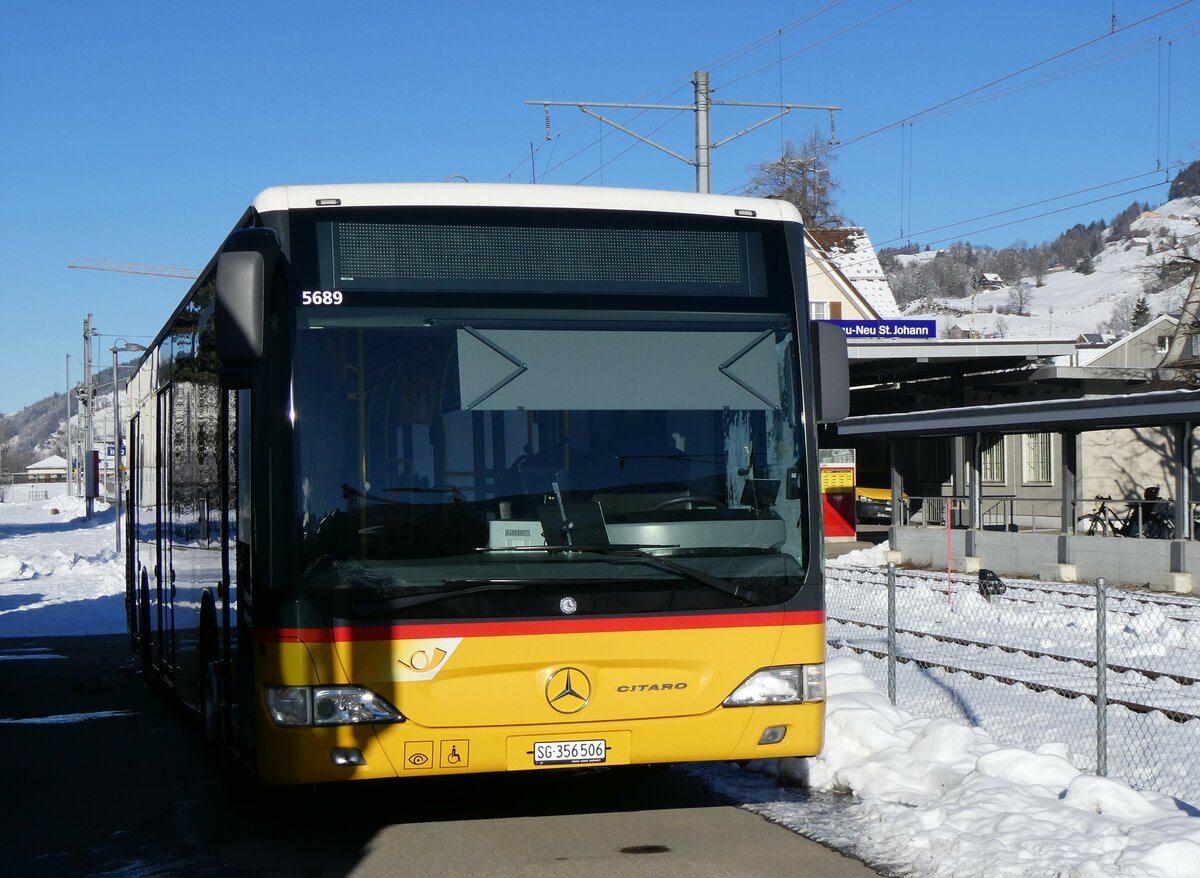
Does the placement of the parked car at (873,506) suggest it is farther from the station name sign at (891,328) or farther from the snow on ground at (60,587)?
the snow on ground at (60,587)

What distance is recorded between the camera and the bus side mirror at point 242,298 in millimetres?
6547

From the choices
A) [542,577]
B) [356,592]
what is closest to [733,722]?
[542,577]

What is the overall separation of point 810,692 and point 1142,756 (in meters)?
4.80

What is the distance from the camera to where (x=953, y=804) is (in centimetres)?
755

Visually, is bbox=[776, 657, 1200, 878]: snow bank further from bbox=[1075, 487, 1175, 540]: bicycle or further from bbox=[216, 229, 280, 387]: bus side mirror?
bbox=[1075, 487, 1175, 540]: bicycle

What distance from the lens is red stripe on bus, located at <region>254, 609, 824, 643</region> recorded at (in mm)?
6637

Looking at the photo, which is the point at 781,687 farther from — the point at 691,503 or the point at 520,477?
the point at 520,477

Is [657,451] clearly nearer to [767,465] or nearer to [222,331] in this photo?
[767,465]

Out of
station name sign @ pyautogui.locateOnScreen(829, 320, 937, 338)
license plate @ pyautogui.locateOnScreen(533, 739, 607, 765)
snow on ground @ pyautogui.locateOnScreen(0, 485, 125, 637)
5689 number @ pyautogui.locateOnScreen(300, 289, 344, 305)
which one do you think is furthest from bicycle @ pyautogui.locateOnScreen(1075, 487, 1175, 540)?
5689 number @ pyautogui.locateOnScreen(300, 289, 344, 305)

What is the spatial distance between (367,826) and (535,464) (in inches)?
86.2

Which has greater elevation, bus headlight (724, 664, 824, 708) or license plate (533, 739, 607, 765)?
bus headlight (724, 664, 824, 708)

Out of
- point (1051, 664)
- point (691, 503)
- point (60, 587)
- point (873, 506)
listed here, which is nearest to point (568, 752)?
point (691, 503)

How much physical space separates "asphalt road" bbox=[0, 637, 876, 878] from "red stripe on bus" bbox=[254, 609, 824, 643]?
1.03 metres

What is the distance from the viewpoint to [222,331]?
6641mm
